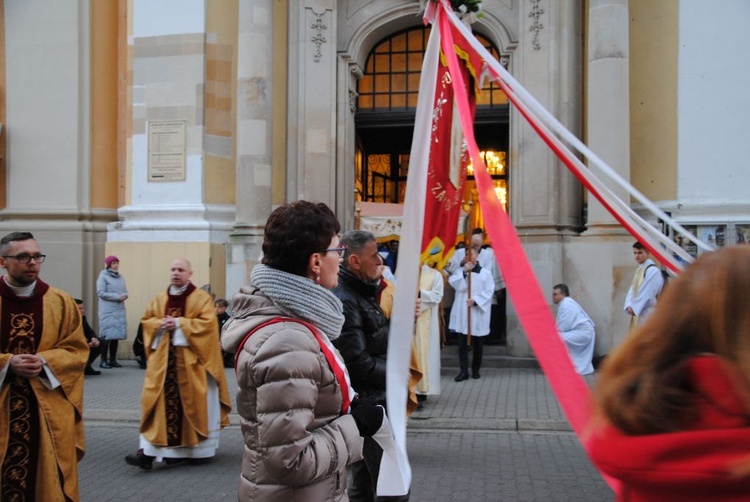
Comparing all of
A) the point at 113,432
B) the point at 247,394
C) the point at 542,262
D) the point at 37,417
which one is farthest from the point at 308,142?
the point at 247,394

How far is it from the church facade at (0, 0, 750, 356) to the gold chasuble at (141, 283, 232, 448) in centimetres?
632

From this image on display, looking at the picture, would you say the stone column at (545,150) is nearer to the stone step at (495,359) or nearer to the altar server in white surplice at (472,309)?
the stone step at (495,359)

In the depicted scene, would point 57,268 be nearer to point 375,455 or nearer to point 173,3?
point 173,3

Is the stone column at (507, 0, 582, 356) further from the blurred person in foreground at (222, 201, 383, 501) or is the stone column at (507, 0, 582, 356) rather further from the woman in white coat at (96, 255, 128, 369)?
the blurred person in foreground at (222, 201, 383, 501)

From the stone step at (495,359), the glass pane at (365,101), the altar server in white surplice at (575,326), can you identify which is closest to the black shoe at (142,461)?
the altar server in white surplice at (575,326)

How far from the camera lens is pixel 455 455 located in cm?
727

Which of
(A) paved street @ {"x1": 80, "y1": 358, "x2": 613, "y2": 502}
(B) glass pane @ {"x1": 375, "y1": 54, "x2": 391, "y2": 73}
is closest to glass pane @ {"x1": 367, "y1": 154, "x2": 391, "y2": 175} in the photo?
(B) glass pane @ {"x1": 375, "y1": 54, "x2": 391, "y2": 73}

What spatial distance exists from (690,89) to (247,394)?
37.7 ft

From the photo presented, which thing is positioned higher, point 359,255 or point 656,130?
point 656,130

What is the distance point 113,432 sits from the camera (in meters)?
8.58

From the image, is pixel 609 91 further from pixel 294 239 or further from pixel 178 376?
pixel 294 239

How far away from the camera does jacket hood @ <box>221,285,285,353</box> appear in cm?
267

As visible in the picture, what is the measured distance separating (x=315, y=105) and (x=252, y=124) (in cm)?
115

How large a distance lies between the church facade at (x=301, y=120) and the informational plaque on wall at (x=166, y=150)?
0.03 m
